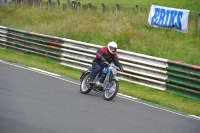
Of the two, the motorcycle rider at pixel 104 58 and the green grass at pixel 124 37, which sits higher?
the motorcycle rider at pixel 104 58

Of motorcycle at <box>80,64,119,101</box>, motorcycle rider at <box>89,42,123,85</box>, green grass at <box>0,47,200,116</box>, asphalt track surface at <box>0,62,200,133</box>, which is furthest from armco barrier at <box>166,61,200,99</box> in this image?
motorcycle at <box>80,64,119,101</box>

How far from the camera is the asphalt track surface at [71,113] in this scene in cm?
1077

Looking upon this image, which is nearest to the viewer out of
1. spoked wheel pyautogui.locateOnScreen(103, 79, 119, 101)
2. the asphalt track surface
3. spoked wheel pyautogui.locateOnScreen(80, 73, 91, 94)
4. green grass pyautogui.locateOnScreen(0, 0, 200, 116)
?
the asphalt track surface

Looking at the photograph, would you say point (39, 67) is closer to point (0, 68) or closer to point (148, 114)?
point (0, 68)

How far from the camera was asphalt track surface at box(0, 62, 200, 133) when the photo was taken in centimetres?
1077

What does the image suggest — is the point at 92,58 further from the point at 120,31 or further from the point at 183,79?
the point at 120,31

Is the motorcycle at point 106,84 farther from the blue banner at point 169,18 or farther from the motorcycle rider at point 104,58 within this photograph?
the blue banner at point 169,18

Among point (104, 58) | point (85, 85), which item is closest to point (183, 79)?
point (104, 58)

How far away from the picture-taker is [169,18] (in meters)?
25.0

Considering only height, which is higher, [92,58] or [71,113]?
[71,113]

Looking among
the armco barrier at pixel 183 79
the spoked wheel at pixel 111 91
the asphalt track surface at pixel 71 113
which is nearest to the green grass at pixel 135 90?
the armco barrier at pixel 183 79

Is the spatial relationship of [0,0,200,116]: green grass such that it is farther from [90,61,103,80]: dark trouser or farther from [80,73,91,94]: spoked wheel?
[90,61,103,80]: dark trouser

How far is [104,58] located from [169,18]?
405 inches

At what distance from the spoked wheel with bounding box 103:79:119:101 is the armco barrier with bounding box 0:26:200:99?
284 cm
